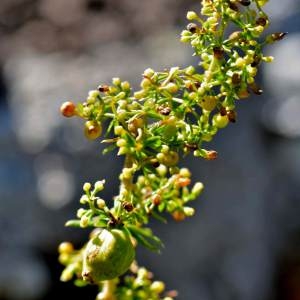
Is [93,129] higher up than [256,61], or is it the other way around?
[256,61]

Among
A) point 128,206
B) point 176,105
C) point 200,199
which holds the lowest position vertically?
point 200,199

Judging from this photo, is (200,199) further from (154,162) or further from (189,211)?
(154,162)

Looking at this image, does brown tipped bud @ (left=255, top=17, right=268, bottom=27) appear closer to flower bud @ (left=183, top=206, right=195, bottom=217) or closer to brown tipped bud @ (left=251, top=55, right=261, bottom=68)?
brown tipped bud @ (left=251, top=55, right=261, bottom=68)

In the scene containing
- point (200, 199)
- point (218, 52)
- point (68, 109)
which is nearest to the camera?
point (218, 52)

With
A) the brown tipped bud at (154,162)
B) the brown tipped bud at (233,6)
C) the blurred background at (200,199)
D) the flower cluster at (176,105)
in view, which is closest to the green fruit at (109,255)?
the flower cluster at (176,105)

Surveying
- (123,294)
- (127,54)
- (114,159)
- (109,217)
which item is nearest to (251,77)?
(109,217)

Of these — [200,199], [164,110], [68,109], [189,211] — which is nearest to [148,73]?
[164,110]

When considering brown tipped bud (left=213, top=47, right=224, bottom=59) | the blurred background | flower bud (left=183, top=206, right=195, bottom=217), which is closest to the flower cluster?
brown tipped bud (left=213, top=47, right=224, bottom=59)
